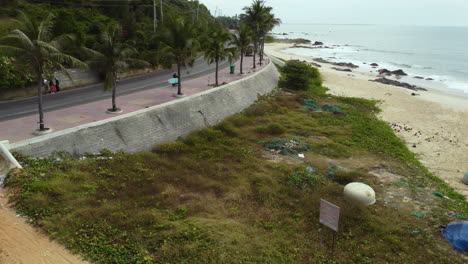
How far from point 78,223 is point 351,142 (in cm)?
1668

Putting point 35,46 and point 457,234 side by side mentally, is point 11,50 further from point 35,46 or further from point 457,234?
point 457,234

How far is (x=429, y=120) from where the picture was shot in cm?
2959

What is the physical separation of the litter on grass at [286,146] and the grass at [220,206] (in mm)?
636

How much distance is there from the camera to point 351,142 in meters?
21.0

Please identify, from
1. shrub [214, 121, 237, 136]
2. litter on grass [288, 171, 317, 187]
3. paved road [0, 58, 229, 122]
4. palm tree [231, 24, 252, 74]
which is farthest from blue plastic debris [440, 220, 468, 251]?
palm tree [231, 24, 252, 74]

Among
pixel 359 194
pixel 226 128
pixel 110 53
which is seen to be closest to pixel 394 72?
pixel 226 128

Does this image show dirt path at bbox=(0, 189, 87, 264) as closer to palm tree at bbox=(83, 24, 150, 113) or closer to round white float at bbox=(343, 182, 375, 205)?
round white float at bbox=(343, 182, 375, 205)

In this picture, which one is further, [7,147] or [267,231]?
[7,147]

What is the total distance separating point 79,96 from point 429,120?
2995cm

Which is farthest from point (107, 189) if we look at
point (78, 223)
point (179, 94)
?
point (179, 94)

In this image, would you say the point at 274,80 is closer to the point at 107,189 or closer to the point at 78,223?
the point at 107,189

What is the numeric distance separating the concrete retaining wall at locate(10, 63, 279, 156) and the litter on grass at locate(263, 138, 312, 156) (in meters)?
5.44

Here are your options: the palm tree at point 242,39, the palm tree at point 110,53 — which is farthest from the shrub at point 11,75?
the palm tree at point 242,39

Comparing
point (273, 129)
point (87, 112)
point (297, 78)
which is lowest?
point (273, 129)
